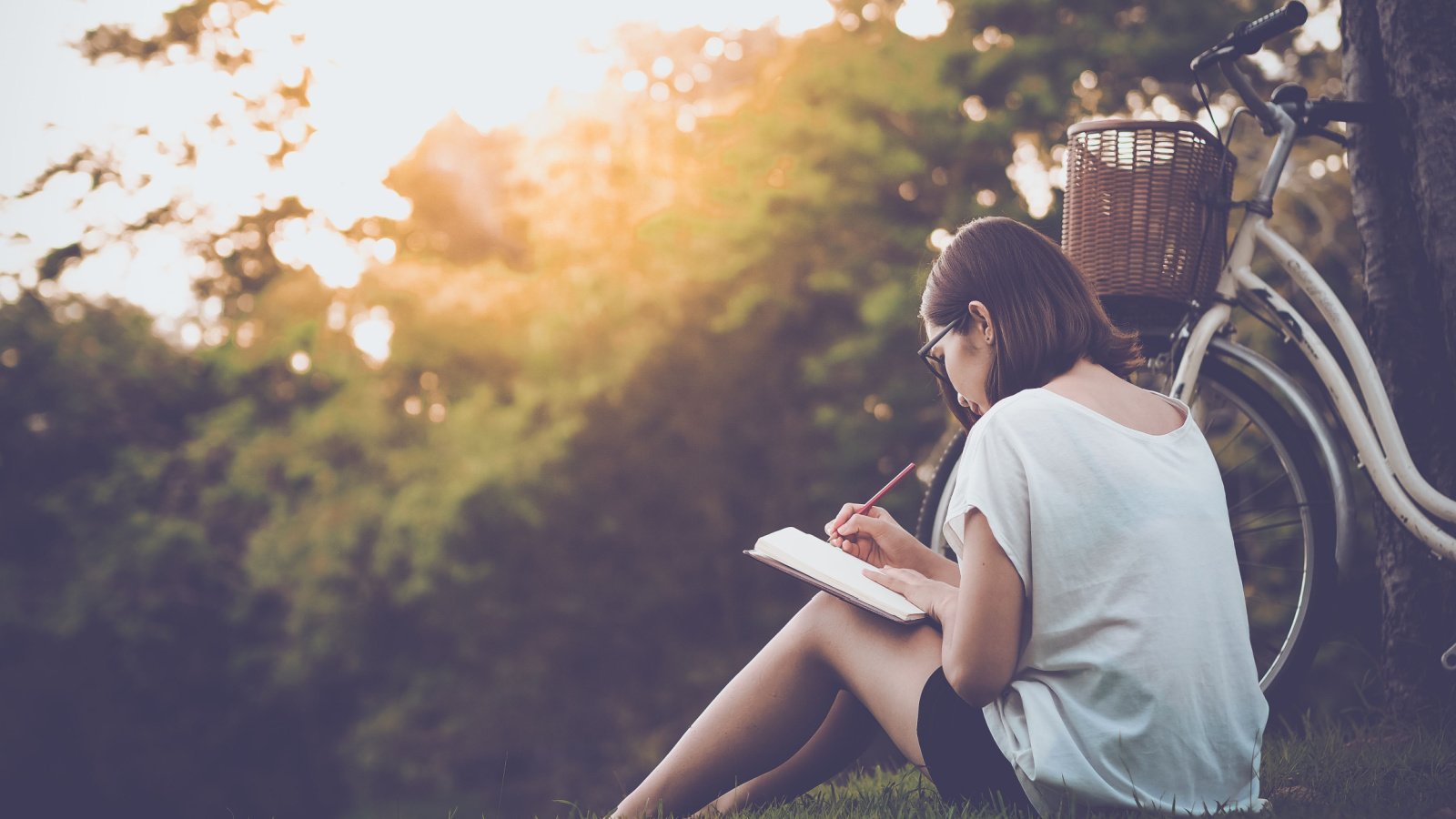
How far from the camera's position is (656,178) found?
1102 cm

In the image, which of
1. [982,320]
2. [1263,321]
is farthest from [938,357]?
[1263,321]

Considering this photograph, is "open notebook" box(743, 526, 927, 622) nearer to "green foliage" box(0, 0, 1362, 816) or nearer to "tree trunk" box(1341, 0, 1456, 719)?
"tree trunk" box(1341, 0, 1456, 719)

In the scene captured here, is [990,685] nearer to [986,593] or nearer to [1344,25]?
[986,593]

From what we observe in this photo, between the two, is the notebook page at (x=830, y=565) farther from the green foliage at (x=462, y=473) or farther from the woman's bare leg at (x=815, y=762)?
the green foliage at (x=462, y=473)

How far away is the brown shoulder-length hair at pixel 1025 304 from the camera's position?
65.0 inches

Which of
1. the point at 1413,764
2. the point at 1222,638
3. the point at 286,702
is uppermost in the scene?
Answer: the point at 286,702

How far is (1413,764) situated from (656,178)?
31.6 ft

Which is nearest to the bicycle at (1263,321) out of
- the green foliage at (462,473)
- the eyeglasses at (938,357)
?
the eyeglasses at (938,357)

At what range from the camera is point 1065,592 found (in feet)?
4.92

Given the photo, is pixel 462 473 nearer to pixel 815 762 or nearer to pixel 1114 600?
pixel 815 762

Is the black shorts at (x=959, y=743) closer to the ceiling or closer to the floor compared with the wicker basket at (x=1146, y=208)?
closer to the floor

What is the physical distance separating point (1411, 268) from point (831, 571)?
167 cm

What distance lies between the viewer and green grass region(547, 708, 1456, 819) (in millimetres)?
1716

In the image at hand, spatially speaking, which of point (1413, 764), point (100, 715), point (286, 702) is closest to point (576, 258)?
point (286, 702)
